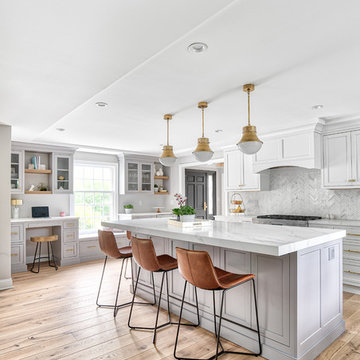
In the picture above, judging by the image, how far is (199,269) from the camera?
2.22m

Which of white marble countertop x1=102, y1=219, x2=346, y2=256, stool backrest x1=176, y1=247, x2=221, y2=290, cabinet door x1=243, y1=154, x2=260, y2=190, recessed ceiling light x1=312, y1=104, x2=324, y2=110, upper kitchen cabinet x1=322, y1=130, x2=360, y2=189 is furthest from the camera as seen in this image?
cabinet door x1=243, y1=154, x2=260, y2=190

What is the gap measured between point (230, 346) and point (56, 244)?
14.5 feet

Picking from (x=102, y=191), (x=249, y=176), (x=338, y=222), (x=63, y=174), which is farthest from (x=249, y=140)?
(x=102, y=191)

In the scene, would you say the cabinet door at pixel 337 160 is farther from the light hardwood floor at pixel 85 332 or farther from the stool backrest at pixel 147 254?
the stool backrest at pixel 147 254

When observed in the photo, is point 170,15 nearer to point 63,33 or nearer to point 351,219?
point 63,33

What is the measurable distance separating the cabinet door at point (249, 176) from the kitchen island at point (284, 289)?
2.68 metres

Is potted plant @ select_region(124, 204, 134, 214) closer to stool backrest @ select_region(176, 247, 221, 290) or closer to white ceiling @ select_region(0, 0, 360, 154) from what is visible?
white ceiling @ select_region(0, 0, 360, 154)

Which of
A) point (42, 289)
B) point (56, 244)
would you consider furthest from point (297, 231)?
point (56, 244)

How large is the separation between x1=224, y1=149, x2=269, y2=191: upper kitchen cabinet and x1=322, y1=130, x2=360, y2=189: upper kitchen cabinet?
3.74 ft

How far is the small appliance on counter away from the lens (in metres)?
5.85

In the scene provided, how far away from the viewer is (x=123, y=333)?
9.43 feet

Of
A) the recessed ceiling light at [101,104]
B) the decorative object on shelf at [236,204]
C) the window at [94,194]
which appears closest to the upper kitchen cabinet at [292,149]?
the decorative object on shelf at [236,204]

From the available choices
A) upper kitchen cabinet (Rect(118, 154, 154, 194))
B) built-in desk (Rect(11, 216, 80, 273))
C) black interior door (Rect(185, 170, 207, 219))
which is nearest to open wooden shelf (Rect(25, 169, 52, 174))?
built-in desk (Rect(11, 216, 80, 273))

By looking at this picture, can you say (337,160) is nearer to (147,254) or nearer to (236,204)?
(236,204)
